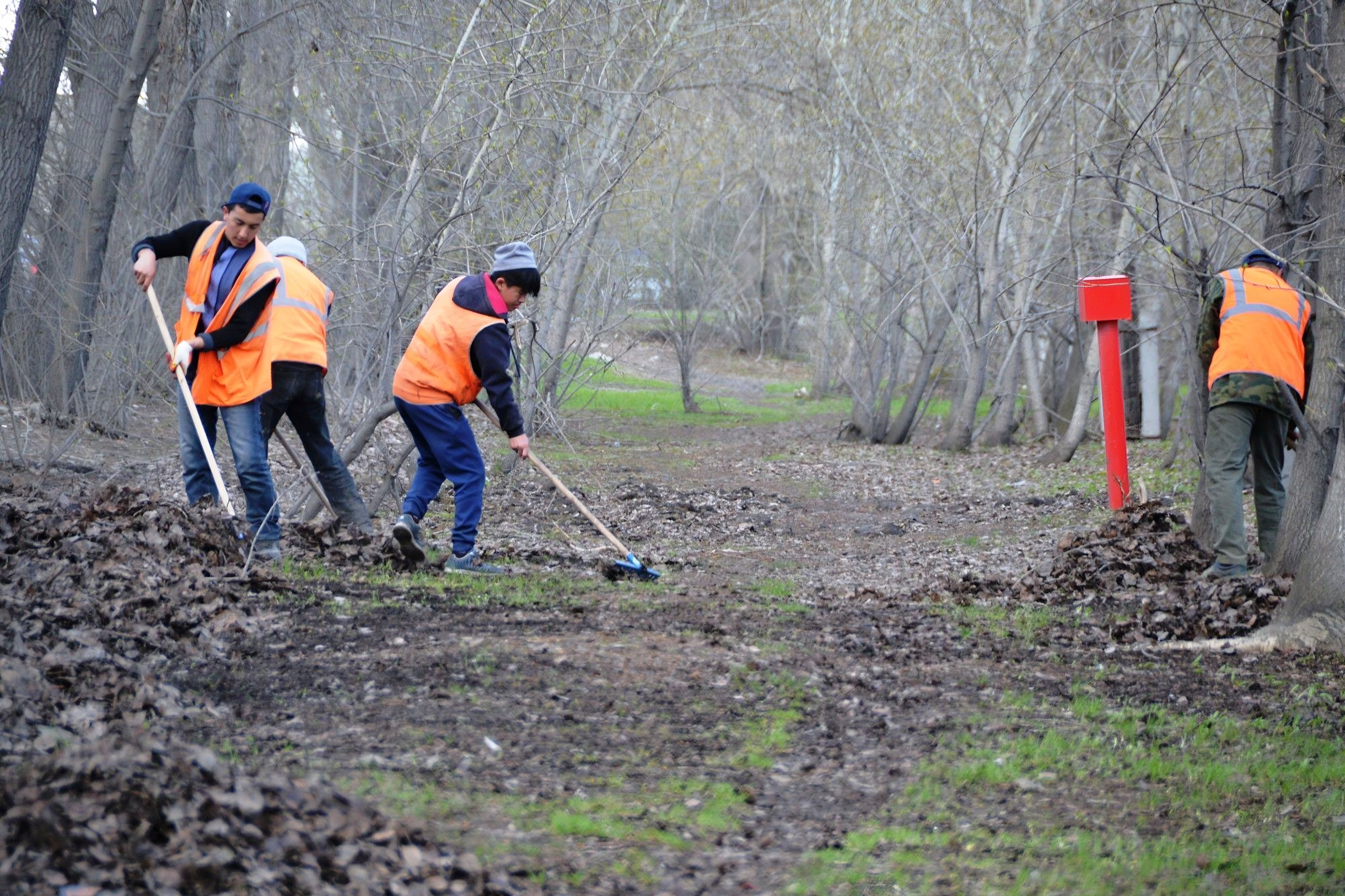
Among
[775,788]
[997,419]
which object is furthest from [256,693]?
[997,419]

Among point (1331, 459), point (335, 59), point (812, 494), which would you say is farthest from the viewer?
→ point (812, 494)

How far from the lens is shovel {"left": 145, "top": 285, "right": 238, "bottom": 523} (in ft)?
22.8

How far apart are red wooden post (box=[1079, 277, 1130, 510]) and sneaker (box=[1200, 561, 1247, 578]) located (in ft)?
6.06

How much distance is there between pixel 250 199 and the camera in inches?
274

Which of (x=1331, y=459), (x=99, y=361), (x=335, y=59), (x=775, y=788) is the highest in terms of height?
(x=335, y=59)

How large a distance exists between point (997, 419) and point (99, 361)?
41.4ft

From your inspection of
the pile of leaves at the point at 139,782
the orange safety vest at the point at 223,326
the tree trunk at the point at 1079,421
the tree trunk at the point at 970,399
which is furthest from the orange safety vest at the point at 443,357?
the tree trunk at the point at 970,399

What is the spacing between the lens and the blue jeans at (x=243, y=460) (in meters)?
7.12

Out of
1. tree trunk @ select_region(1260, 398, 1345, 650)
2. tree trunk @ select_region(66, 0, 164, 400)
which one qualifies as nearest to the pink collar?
tree trunk @ select_region(1260, 398, 1345, 650)

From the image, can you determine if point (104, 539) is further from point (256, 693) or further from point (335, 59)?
point (335, 59)

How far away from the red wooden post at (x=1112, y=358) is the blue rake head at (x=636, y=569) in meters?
3.82

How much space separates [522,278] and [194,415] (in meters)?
1.94

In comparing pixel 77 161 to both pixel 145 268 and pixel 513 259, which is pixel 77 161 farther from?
pixel 513 259

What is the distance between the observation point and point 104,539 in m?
6.50
